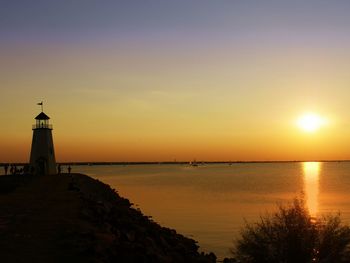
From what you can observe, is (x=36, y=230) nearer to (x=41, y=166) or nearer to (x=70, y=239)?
(x=70, y=239)

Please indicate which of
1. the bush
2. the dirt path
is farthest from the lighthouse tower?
the bush

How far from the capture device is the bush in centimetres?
1546

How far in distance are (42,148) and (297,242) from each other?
42926mm

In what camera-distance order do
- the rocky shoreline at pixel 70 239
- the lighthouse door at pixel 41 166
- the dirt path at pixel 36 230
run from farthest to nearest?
the lighthouse door at pixel 41 166 → the rocky shoreline at pixel 70 239 → the dirt path at pixel 36 230

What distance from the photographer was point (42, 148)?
5462 centimetres

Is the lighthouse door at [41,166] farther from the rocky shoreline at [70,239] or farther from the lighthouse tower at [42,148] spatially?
the rocky shoreline at [70,239]

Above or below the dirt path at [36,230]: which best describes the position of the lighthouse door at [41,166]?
above

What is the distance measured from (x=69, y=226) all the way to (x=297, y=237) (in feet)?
23.2

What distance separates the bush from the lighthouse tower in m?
41.3

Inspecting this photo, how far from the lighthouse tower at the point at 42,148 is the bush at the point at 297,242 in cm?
4128

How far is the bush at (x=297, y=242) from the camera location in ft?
50.7

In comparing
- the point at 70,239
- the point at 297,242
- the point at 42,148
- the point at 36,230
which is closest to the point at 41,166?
the point at 42,148

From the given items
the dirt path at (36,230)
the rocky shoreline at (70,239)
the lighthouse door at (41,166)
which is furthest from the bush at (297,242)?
the lighthouse door at (41,166)

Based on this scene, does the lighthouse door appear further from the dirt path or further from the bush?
the bush
